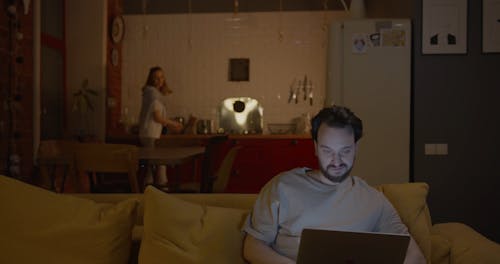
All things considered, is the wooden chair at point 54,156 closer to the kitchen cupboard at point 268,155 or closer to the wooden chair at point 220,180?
the wooden chair at point 220,180

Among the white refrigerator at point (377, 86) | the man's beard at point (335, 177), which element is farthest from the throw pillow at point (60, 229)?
the white refrigerator at point (377, 86)

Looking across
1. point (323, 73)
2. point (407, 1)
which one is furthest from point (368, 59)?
point (323, 73)

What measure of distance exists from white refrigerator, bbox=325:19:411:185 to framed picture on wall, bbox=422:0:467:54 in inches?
5.1

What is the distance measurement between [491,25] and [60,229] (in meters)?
3.03

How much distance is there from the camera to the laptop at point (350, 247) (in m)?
1.32

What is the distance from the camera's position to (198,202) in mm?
2023

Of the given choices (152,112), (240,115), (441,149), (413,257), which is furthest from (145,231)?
(240,115)

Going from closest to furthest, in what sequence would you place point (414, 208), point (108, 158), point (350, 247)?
1. point (350, 247)
2. point (414, 208)
3. point (108, 158)

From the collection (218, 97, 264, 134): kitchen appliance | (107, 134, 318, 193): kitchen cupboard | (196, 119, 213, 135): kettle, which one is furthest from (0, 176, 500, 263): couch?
(218, 97, 264, 134): kitchen appliance

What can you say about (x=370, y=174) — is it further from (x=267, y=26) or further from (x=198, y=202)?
(x=267, y=26)

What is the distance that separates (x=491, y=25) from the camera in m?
3.41

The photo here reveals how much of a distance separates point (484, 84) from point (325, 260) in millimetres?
2633

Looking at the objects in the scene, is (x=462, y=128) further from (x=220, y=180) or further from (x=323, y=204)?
(x=323, y=204)

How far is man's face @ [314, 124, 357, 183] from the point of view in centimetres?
162
